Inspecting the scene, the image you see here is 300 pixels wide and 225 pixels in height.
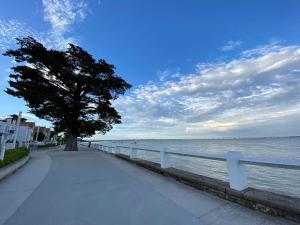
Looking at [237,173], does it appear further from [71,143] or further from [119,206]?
[71,143]

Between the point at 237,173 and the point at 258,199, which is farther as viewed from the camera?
the point at 237,173

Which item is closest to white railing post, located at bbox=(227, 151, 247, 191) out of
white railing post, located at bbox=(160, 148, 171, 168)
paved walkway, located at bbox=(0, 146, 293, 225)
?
paved walkway, located at bbox=(0, 146, 293, 225)

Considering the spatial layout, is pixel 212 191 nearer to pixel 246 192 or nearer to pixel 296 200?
pixel 246 192

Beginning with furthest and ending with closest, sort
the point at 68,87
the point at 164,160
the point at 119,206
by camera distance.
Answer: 1. the point at 68,87
2. the point at 164,160
3. the point at 119,206

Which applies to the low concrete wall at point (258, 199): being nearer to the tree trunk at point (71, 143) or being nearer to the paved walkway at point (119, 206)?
the paved walkway at point (119, 206)

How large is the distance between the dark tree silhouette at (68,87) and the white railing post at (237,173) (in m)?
21.4

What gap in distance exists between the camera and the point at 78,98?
26.0 meters

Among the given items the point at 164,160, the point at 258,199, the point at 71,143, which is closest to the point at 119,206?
the point at 258,199

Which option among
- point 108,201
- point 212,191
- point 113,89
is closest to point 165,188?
point 212,191

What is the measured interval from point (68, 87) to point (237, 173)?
970 inches

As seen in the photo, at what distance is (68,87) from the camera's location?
25.7 meters

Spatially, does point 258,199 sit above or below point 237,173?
below

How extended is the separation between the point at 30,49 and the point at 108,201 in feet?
76.8

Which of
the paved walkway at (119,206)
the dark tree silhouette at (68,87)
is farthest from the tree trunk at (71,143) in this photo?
the paved walkway at (119,206)
